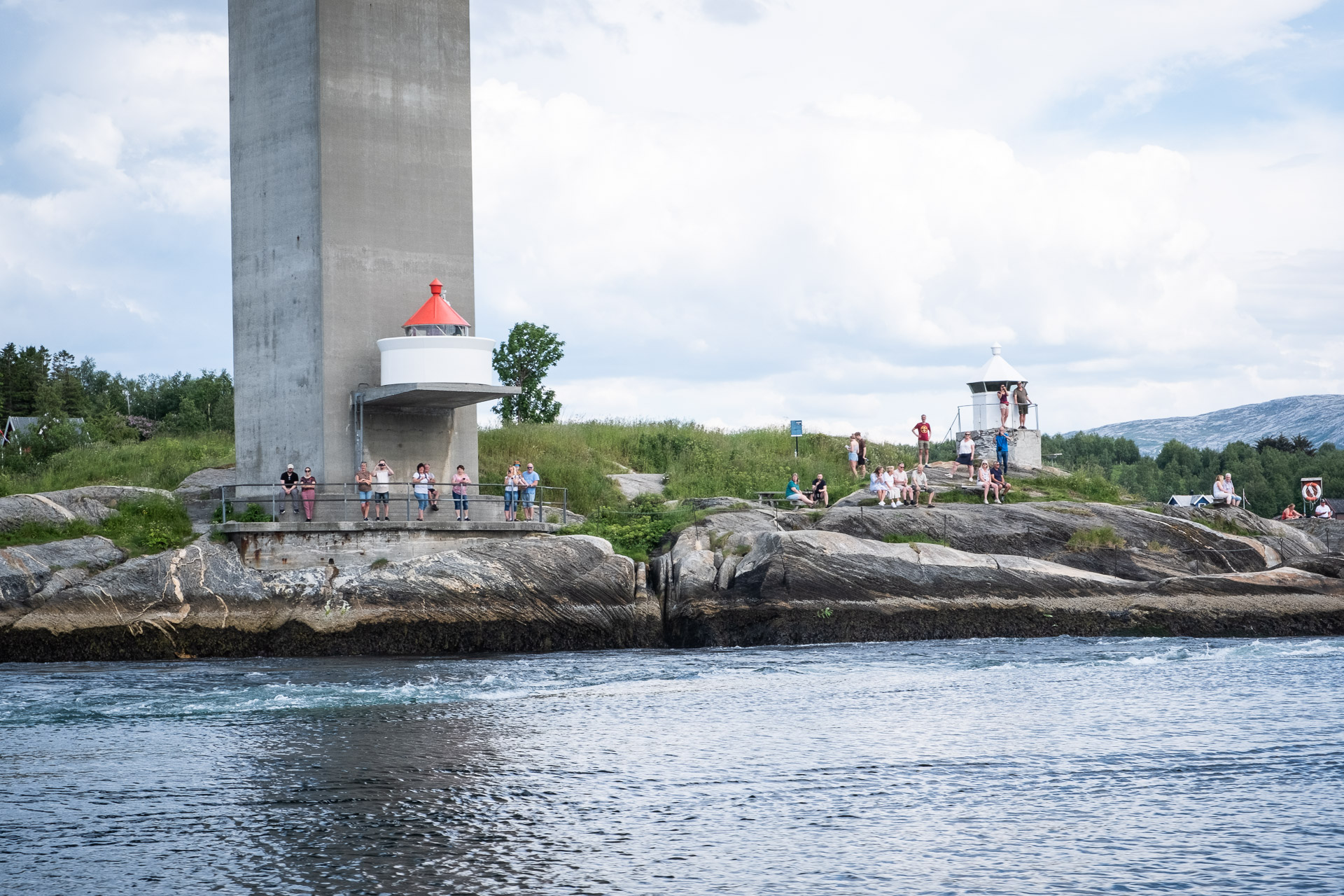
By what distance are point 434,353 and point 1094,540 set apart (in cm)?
1596

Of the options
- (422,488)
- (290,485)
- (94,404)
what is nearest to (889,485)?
(422,488)

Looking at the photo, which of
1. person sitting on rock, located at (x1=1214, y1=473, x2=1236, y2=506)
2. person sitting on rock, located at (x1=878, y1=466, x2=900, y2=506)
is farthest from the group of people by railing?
person sitting on rock, located at (x1=1214, y1=473, x2=1236, y2=506)

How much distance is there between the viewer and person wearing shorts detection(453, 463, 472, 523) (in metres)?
30.2

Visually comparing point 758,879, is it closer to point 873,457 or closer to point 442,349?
point 442,349

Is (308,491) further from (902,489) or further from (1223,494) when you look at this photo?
(1223,494)

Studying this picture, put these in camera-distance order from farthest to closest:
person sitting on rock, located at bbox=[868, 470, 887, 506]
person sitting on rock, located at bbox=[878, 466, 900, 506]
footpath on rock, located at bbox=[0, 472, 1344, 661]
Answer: person sitting on rock, located at bbox=[868, 470, 887, 506] < person sitting on rock, located at bbox=[878, 466, 900, 506] < footpath on rock, located at bbox=[0, 472, 1344, 661]

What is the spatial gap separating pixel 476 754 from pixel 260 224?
2011cm

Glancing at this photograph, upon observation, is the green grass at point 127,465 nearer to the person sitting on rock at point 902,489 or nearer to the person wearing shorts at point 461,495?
the person wearing shorts at point 461,495

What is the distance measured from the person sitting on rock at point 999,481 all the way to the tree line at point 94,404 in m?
27.6

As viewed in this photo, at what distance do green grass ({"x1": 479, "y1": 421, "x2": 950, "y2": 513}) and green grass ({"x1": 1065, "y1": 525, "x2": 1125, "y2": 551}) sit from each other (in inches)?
289

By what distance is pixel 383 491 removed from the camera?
30.2 meters

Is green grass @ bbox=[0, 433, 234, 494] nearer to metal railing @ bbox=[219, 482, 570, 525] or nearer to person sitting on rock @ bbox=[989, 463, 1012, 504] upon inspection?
metal railing @ bbox=[219, 482, 570, 525]

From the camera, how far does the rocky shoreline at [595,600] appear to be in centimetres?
2694

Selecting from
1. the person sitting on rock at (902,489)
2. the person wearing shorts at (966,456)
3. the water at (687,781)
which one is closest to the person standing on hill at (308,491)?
the water at (687,781)
